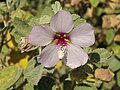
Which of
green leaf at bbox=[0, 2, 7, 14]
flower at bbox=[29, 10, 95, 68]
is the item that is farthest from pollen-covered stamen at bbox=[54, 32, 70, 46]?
green leaf at bbox=[0, 2, 7, 14]

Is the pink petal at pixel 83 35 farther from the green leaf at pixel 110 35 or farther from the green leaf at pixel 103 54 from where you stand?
the green leaf at pixel 110 35

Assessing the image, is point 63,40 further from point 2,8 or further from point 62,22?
point 2,8

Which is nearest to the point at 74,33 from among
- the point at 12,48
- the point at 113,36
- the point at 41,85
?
the point at 41,85

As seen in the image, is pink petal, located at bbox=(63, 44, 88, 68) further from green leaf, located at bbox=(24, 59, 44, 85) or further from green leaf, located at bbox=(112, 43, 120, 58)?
green leaf, located at bbox=(112, 43, 120, 58)

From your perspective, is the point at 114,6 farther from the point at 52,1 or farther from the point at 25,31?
the point at 25,31

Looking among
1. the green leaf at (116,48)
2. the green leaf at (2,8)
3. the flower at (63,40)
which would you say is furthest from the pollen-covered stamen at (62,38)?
the green leaf at (116,48)

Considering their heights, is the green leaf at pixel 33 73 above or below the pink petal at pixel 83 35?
below

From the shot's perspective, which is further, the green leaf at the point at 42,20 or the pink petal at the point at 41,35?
the green leaf at the point at 42,20
